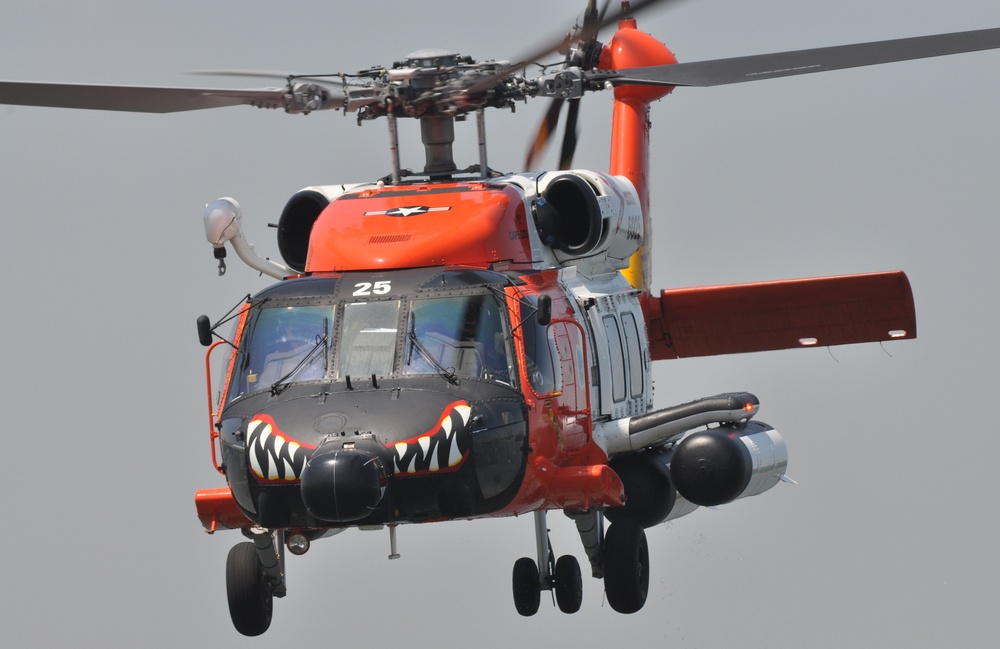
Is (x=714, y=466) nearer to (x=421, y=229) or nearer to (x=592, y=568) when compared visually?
(x=592, y=568)

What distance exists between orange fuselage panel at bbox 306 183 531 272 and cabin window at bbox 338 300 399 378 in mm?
560

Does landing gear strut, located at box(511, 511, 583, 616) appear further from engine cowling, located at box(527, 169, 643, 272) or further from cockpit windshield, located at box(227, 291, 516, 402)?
cockpit windshield, located at box(227, 291, 516, 402)

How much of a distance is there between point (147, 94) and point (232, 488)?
2.82 meters

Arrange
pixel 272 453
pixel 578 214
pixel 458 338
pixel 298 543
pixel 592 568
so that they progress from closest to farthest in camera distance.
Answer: pixel 272 453
pixel 458 338
pixel 298 543
pixel 592 568
pixel 578 214

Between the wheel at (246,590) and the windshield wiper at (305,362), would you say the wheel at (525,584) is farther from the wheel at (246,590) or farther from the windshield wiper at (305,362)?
the windshield wiper at (305,362)

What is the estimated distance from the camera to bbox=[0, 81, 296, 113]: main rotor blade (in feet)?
44.6

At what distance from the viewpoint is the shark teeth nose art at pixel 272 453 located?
12.6m

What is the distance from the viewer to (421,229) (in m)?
14.1

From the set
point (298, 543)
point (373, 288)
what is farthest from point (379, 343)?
point (298, 543)

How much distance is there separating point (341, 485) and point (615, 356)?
4146 millimetres

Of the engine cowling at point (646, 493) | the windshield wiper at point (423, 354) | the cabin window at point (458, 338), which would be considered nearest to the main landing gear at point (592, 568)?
the engine cowling at point (646, 493)

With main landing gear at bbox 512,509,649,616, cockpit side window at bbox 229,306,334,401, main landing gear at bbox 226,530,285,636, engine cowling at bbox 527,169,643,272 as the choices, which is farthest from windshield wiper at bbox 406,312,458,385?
main landing gear at bbox 226,530,285,636

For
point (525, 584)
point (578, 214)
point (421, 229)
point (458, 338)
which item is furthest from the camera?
point (525, 584)

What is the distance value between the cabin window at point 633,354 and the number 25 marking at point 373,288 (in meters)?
3.15
